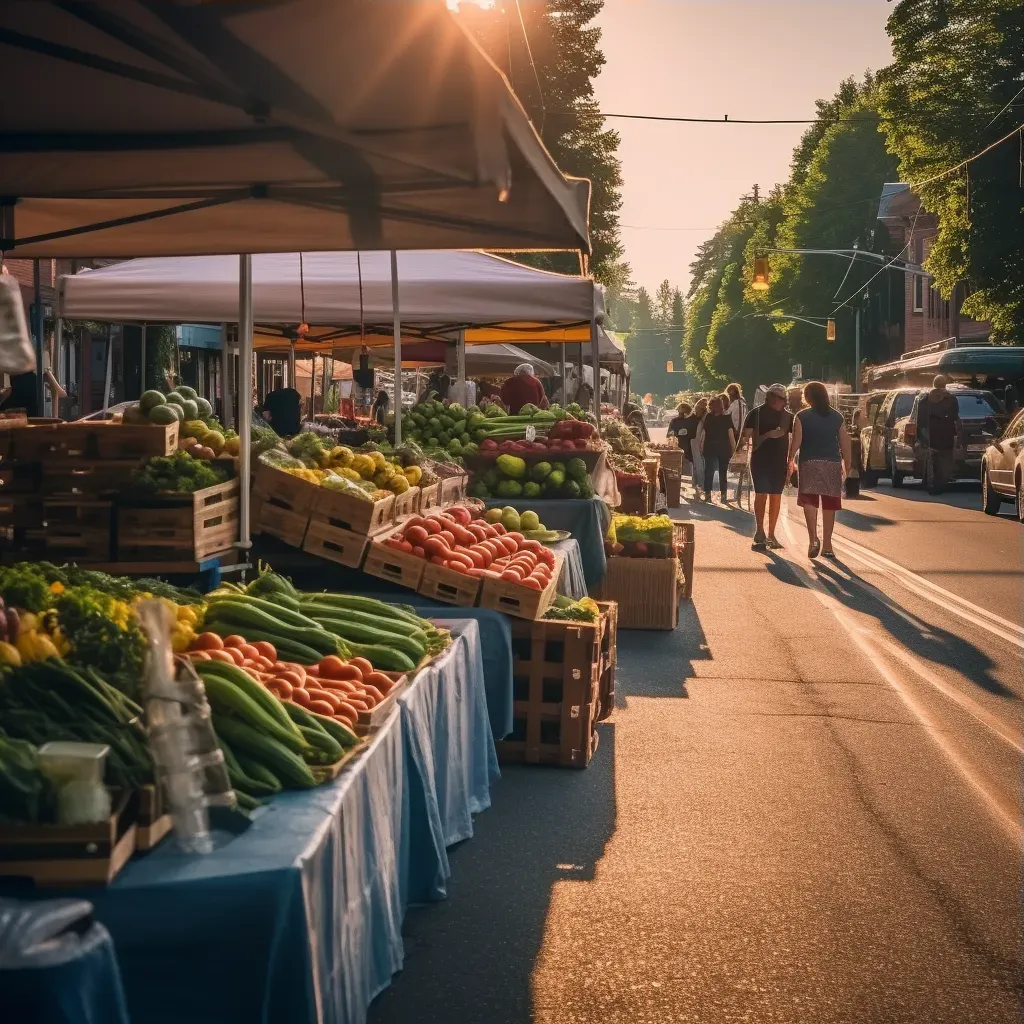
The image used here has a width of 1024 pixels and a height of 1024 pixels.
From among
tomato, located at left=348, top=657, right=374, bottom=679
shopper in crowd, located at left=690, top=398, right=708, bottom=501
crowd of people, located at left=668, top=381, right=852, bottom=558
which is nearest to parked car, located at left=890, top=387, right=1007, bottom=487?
shopper in crowd, located at left=690, top=398, right=708, bottom=501

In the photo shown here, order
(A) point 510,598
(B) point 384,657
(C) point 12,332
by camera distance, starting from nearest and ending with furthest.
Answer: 1. (C) point 12,332
2. (B) point 384,657
3. (A) point 510,598

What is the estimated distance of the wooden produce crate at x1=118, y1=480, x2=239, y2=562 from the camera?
732cm

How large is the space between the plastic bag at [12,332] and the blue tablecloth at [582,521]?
7416 millimetres

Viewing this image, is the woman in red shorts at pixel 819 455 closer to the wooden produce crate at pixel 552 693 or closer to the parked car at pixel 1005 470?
the parked car at pixel 1005 470

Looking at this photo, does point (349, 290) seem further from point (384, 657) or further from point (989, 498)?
point (989, 498)

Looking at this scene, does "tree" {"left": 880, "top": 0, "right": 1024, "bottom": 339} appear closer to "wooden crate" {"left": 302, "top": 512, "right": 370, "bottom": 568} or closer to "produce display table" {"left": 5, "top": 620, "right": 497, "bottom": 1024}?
"wooden crate" {"left": 302, "top": 512, "right": 370, "bottom": 568}

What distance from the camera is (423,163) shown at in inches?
207

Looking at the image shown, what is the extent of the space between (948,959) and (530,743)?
2943 millimetres

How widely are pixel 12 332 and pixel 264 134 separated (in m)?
1.66

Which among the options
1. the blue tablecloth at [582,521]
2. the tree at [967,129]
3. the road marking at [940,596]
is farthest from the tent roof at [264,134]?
the tree at [967,129]

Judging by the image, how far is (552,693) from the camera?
7.41 m

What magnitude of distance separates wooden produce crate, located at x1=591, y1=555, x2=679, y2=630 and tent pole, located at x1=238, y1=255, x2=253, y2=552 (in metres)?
4.54

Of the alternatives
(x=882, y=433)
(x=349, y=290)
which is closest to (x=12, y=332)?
(x=349, y=290)

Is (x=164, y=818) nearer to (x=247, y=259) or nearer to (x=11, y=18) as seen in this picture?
(x=11, y=18)
